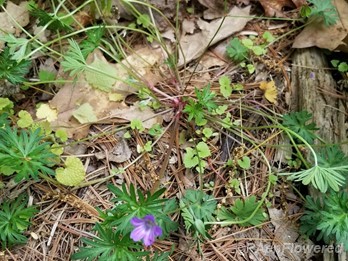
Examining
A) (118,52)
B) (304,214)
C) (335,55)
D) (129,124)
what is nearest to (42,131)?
(129,124)

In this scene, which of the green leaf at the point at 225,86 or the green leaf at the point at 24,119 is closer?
the green leaf at the point at 24,119

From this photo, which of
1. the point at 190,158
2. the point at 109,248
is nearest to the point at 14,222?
the point at 109,248

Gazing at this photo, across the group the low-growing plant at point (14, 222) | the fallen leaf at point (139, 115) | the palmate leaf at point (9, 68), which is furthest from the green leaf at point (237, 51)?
the low-growing plant at point (14, 222)

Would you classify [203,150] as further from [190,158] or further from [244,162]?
[244,162]

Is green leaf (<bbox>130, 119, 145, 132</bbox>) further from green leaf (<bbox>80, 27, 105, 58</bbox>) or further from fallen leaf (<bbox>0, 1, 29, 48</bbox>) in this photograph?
fallen leaf (<bbox>0, 1, 29, 48</bbox>)

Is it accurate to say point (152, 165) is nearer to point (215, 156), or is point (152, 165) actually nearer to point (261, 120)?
point (215, 156)

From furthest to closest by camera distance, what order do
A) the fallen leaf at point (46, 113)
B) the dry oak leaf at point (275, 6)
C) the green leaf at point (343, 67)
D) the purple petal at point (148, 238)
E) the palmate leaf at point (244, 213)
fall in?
the dry oak leaf at point (275, 6), the green leaf at point (343, 67), the fallen leaf at point (46, 113), the palmate leaf at point (244, 213), the purple petal at point (148, 238)

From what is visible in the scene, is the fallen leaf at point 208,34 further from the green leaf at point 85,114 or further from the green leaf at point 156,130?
the green leaf at point 85,114
